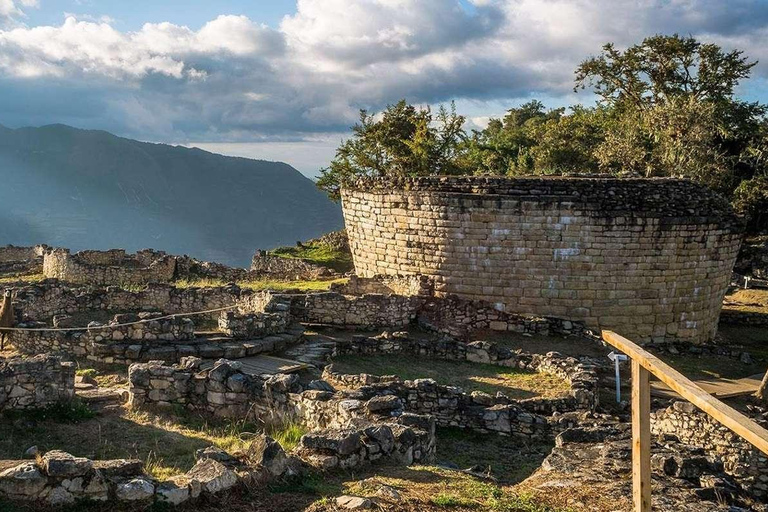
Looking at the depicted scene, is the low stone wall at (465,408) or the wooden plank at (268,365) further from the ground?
the wooden plank at (268,365)

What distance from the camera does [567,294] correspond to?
19.9m

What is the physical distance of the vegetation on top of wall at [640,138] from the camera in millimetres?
36219

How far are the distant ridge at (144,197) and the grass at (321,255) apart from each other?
249 feet

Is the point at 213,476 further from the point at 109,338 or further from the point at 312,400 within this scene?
the point at 109,338

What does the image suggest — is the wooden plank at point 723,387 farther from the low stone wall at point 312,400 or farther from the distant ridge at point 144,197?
the distant ridge at point 144,197

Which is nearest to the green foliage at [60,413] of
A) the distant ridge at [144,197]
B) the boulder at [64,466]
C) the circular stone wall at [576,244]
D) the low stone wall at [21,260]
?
the boulder at [64,466]

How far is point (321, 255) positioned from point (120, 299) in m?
18.5

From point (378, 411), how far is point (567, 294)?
1108 cm

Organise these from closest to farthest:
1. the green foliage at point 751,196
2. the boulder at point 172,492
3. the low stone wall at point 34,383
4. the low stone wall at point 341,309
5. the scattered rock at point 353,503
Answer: the scattered rock at point 353,503, the boulder at point 172,492, the low stone wall at point 34,383, the low stone wall at point 341,309, the green foliage at point 751,196

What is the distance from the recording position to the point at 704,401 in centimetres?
532

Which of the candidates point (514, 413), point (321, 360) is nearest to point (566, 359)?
point (514, 413)

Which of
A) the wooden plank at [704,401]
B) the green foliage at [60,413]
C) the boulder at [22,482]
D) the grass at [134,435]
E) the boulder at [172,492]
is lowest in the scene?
the grass at [134,435]

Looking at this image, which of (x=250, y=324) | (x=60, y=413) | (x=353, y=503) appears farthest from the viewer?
(x=250, y=324)

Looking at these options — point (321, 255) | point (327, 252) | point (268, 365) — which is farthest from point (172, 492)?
point (327, 252)
